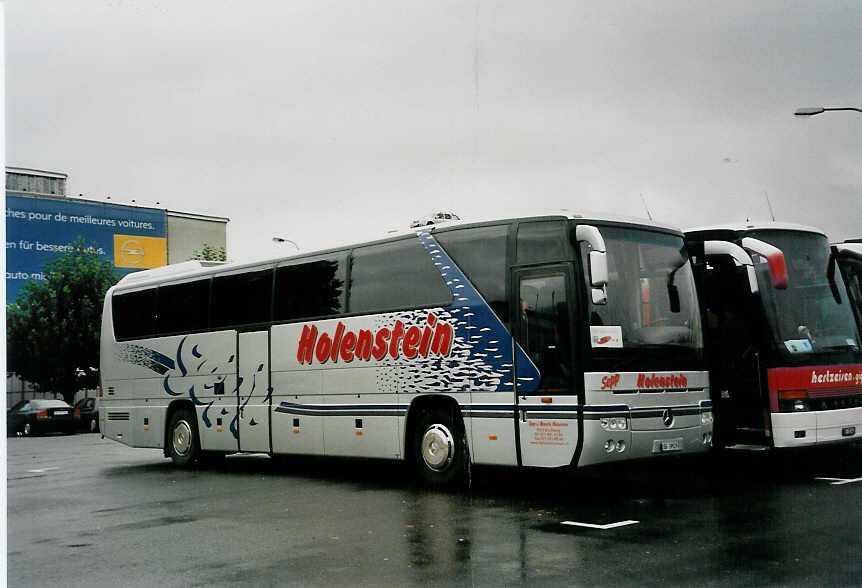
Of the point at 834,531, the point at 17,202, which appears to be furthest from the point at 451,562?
the point at 17,202

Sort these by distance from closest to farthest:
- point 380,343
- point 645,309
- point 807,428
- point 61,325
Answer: point 645,309 → point 807,428 → point 380,343 → point 61,325

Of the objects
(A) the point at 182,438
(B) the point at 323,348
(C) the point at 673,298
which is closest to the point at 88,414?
(A) the point at 182,438

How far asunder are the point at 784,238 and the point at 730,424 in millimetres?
2603

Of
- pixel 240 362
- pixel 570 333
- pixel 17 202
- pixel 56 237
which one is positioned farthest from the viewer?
pixel 56 237

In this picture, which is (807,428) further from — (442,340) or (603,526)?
(442,340)

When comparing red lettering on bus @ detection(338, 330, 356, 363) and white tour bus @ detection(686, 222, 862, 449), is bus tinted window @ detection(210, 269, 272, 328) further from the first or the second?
white tour bus @ detection(686, 222, 862, 449)

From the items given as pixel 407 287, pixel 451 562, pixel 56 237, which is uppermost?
pixel 56 237

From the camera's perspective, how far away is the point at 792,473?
44.8 feet

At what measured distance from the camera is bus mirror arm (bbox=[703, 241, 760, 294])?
12.6 metres

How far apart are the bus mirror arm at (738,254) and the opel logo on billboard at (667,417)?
2089mm

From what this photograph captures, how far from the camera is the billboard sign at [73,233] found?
156 ft

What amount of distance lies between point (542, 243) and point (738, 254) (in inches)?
104

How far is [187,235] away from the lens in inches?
2376

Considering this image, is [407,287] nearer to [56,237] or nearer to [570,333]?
[570,333]
